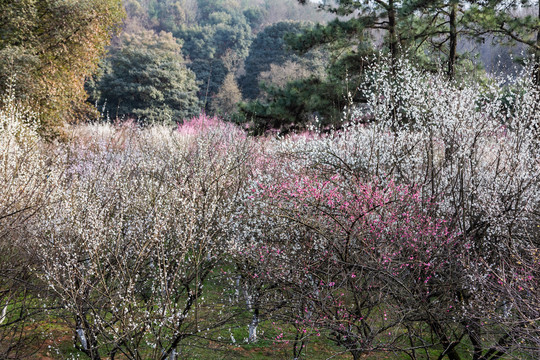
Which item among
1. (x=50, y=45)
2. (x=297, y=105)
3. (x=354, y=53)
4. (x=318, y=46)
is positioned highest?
(x=50, y=45)

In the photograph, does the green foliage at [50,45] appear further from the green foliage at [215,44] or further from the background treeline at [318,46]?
the green foliage at [215,44]

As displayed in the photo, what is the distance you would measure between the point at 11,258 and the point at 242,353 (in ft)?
11.1

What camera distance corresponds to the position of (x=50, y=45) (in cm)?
1276

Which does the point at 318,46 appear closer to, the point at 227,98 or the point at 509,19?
the point at 509,19

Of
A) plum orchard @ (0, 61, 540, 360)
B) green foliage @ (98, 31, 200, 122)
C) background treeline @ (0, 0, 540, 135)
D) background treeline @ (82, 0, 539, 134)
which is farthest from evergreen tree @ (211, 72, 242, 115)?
plum orchard @ (0, 61, 540, 360)

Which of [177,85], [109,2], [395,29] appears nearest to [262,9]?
[177,85]

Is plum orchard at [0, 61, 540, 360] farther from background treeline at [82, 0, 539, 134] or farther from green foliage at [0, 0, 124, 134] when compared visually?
green foliage at [0, 0, 124, 134]

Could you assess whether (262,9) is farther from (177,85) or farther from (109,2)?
(109,2)

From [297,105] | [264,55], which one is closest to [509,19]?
[297,105]

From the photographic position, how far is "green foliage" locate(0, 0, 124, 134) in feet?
38.6

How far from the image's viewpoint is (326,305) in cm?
470

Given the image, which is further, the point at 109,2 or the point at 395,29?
the point at 109,2

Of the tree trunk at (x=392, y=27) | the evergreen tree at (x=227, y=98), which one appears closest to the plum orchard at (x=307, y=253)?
the tree trunk at (x=392, y=27)

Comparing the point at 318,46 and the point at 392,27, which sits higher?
the point at 392,27
